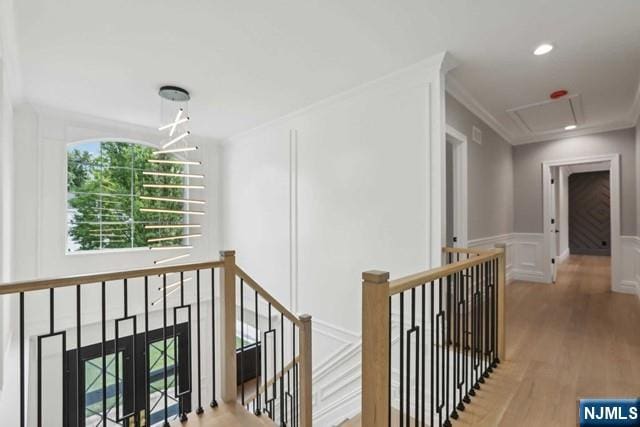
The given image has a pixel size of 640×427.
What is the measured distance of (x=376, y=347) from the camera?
4.38 ft

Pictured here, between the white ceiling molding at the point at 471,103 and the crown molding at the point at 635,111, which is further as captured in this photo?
the crown molding at the point at 635,111

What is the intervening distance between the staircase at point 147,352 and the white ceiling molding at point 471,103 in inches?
113

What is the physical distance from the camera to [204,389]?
5.57 metres

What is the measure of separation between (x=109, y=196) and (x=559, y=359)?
5.88 m

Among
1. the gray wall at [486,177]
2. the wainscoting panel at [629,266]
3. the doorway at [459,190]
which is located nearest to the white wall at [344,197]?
the gray wall at [486,177]

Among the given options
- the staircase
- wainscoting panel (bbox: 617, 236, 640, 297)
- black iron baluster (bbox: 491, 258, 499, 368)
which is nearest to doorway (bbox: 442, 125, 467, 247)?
black iron baluster (bbox: 491, 258, 499, 368)

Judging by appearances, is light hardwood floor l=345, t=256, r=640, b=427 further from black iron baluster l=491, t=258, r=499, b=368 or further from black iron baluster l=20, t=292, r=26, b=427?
black iron baluster l=20, t=292, r=26, b=427

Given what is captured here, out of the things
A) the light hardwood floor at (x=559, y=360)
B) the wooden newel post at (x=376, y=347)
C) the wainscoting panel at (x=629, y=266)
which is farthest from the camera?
the wainscoting panel at (x=629, y=266)

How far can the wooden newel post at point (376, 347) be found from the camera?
1324 mm

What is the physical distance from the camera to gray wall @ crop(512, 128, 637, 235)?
4.71m

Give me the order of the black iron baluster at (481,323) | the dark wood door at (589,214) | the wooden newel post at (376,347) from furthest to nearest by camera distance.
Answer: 1. the dark wood door at (589,214)
2. the black iron baluster at (481,323)
3. the wooden newel post at (376,347)

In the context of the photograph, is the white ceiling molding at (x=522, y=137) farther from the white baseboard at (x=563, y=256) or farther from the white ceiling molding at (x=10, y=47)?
the white baseboard at (x=563, y=256)

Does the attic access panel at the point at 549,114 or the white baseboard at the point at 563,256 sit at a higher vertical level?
the attic access panel at the point at 549,114

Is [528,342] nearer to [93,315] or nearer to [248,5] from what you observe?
[248,5]
